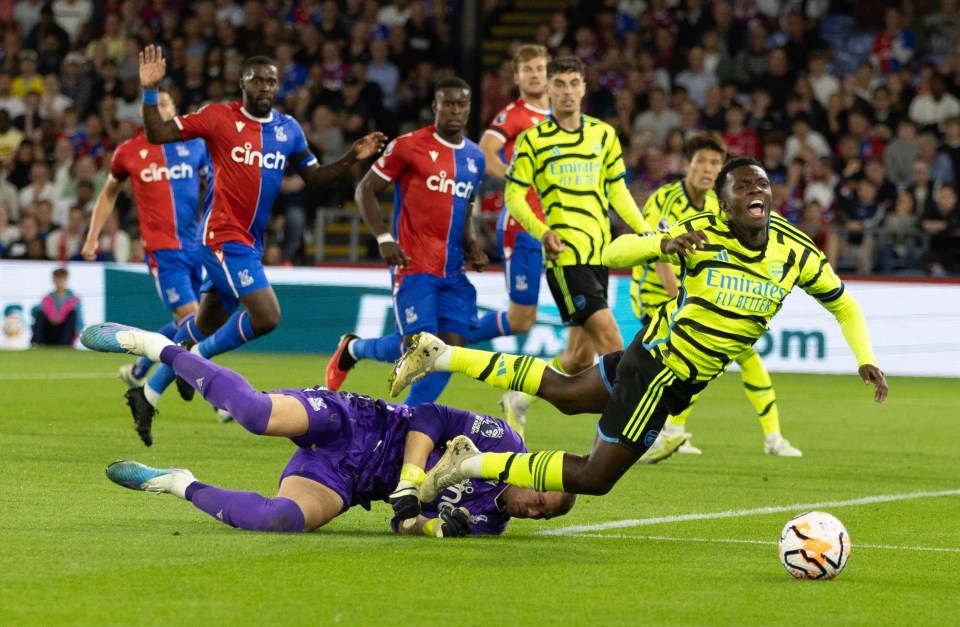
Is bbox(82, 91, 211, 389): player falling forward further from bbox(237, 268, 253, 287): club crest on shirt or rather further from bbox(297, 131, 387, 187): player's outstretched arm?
bbox(237, 268, 253, 287): club crest on shirt

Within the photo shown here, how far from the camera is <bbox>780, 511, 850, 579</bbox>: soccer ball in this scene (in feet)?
21.2

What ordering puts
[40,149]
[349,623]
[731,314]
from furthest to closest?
[40,149] < [731,314] < [349,623]

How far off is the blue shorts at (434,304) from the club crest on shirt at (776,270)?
396 centimetres

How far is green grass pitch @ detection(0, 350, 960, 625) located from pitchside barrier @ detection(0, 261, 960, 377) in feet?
22.4

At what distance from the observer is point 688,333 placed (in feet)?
23.7

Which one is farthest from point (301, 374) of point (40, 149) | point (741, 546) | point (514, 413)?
point (741, 546)

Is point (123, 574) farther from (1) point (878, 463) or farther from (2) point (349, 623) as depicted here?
(1) point (878, 463)

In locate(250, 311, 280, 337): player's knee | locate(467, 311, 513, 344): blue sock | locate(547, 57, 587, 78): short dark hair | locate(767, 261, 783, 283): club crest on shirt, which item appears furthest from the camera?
locate(467, 311, 513, 344): blue sock

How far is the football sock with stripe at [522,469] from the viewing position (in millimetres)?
7059

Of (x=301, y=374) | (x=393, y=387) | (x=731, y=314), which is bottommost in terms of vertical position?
(x=301, y=374)

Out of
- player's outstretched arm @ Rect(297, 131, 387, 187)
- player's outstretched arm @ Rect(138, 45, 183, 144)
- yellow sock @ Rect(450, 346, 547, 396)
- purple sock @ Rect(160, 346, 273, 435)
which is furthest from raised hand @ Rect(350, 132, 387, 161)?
purple sock @ Rect(160, 346, 273, 435)

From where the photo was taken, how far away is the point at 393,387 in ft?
25.5

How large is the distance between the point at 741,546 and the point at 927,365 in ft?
40.7

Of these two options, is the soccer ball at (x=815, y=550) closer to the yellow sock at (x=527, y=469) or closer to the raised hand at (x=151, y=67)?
the yellow sock at (x=527, y=469)
